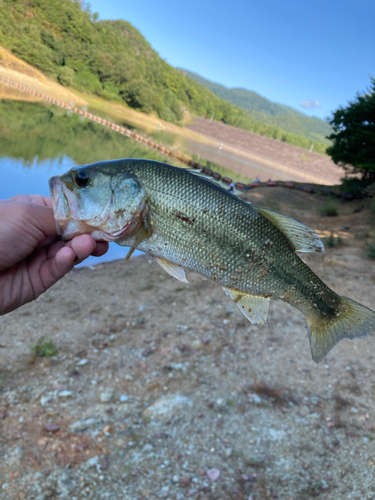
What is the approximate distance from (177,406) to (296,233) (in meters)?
3.40

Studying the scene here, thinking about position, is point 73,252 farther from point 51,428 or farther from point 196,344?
point 196,344

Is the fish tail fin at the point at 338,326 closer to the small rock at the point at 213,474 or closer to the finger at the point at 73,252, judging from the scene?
the finger at the point at 73,252

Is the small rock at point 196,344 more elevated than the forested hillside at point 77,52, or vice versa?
the forested hillside at point 77,52

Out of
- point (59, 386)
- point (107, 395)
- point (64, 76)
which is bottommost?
point (59, 386)

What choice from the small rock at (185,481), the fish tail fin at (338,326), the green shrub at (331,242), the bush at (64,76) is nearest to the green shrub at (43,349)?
the small rock at (185,481)

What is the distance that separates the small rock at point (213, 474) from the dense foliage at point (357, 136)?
21.9 m

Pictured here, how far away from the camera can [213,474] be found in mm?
3867

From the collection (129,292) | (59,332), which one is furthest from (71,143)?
(59,332)

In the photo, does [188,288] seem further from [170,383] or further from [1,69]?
[1,69]

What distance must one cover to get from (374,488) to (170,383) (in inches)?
114

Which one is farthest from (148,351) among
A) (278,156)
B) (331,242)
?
(278,156)

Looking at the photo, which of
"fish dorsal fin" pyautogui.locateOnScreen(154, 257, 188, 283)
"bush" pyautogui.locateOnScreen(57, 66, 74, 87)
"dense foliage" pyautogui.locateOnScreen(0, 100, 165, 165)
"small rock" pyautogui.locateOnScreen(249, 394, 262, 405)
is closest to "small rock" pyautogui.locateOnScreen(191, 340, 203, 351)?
"small rock" pyautogui.locateOnScreen(249, 394, 262, 405)

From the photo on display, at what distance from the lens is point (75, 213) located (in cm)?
229

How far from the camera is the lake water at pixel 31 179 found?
11771 mm
